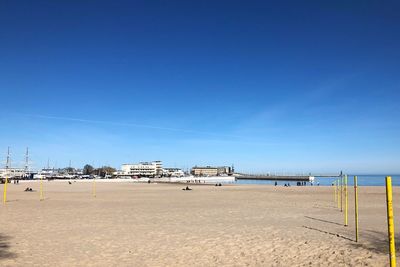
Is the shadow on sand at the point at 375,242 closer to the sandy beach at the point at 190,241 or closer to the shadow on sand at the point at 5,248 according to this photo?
the sandy beach at the point at 190,241

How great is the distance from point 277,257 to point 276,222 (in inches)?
270

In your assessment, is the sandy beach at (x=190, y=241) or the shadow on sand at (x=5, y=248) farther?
the shadow on sand at (x=5, y=248)

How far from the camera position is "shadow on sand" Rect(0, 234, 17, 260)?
9.63m

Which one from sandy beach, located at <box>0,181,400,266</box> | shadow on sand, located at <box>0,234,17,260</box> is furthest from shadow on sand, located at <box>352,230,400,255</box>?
shadow on sand, located at <box>0,234,17,260</box>

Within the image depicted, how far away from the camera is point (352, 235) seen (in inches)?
500

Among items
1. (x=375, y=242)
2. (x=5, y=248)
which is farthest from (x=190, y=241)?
(x=375, y=242)

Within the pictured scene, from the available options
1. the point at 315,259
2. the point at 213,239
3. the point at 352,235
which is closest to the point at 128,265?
the point at 213,239

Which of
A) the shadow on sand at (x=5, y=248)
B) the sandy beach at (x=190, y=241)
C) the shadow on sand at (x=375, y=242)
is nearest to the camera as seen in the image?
the sandy beach at (x=190, y=241)

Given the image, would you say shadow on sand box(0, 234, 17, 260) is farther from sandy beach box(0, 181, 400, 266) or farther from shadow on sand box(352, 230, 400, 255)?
shadow on sand box(352, 230, 400, 255)

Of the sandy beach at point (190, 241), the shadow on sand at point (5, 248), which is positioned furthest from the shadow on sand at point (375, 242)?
the shadow on sand at point (5, 248)

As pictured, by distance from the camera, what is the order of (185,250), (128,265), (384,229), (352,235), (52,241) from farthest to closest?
(384,229) → (352,235) → (52,241) → (185,250) → (128,265)

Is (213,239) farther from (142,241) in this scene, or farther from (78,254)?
(78,254)

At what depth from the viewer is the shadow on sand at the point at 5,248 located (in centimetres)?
963

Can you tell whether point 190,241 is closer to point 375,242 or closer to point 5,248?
point 5,248
